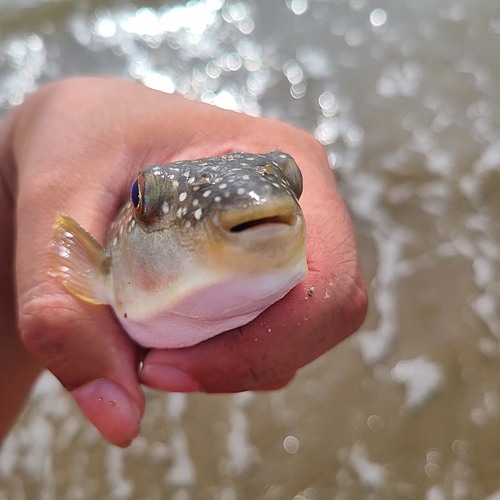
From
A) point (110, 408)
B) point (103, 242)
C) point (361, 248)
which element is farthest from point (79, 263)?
point (361, 248)

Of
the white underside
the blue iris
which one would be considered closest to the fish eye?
the blue iris

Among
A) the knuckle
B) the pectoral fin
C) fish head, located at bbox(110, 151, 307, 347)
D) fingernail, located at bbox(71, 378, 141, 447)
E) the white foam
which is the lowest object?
the white foam

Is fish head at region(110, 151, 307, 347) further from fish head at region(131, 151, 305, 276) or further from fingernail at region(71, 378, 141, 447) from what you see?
fingernail at region(71, 378, 141, 447)

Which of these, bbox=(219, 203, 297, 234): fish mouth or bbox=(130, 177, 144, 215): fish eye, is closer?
bbox=(219, 203, 297, 234): fish mouth

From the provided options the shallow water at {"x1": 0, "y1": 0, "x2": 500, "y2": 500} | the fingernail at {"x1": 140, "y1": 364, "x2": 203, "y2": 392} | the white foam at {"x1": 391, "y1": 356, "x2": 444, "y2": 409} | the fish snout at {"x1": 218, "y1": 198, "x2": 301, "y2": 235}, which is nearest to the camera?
the fish snout at {"x1": 218, "y1": 198, "x2": 301, "y2": 235}

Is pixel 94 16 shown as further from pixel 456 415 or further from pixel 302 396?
pixel 456 415

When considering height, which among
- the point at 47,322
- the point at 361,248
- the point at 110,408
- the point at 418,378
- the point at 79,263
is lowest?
the point at 418,378

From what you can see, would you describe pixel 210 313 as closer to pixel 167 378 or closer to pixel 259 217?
pixel 259 217
